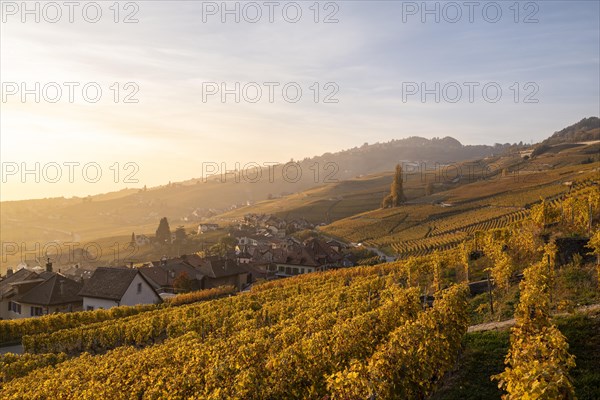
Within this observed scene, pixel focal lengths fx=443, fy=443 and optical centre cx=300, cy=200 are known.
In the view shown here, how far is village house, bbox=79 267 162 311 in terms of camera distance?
4431 cm

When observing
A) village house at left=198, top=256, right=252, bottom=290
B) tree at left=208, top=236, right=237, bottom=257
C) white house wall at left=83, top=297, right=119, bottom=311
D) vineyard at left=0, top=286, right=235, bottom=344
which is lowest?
tree at left=208, top=236, right=237, bottom=257

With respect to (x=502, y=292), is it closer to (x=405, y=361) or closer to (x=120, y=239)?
(x=405, y=361)

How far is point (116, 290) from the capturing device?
4456 cm

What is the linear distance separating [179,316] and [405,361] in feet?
84.5

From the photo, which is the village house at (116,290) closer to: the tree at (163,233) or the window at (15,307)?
the window at (15,307)

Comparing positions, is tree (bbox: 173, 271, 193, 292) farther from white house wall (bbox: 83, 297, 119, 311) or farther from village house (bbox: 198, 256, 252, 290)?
white house wall (bbox: 83, 297, 119, 311)

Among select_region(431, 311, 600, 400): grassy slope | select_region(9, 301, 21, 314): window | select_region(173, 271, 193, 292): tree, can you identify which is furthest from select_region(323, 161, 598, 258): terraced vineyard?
select_region(431, 311, 600, 400): grassy slope

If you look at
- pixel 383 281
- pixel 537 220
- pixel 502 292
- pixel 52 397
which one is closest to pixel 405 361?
pixel 52 397

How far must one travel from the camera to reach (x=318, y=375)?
1198cm

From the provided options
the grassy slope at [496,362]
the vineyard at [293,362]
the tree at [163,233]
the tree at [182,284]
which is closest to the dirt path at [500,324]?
the grassy slope at [496,362]

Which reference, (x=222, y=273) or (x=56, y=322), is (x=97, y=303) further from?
(x=222, y=273)

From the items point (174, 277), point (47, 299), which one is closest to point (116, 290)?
point (47, 299)

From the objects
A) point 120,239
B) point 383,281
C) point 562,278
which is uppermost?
point 562,278

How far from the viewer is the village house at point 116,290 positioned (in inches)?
1745
